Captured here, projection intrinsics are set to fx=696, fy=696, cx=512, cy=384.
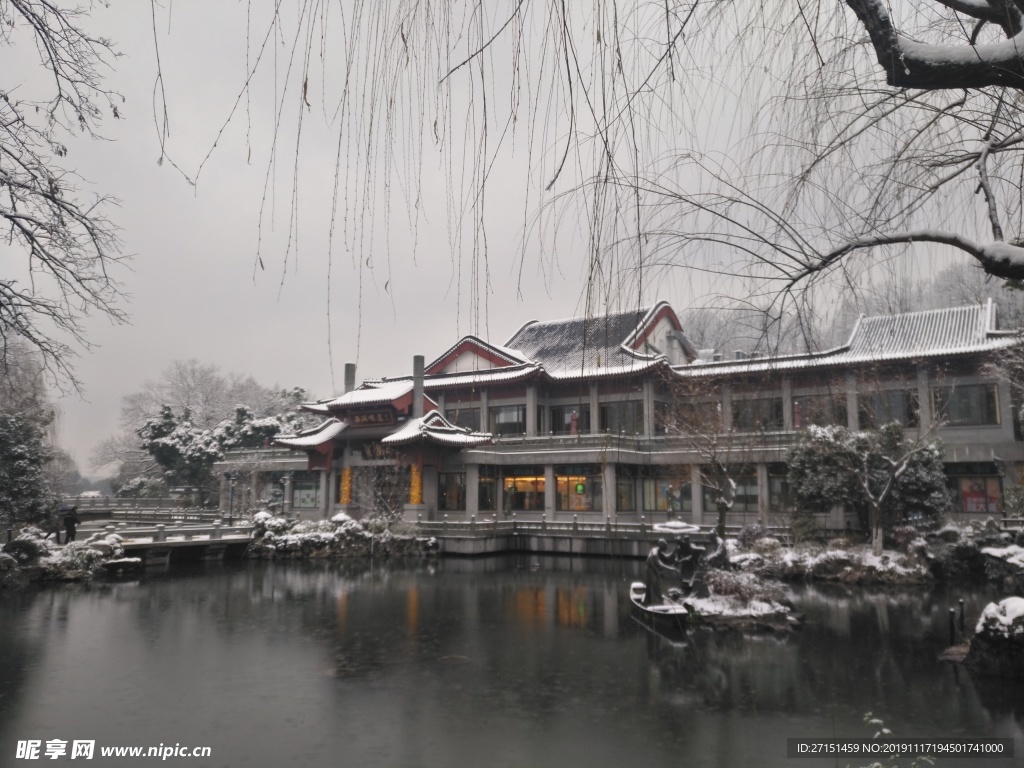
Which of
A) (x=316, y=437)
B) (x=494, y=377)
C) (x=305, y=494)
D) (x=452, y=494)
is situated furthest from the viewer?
(x=305, y=494)

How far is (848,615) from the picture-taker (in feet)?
38.7

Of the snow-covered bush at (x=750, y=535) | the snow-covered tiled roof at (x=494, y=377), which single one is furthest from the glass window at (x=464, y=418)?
the snow-covered bush at (x=750, y=535)

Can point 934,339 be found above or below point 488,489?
above

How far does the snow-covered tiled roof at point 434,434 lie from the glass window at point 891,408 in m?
11.9

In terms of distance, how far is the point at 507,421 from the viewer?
91.5 ft

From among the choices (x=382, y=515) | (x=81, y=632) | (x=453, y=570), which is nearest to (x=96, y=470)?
(x=382, y=515)

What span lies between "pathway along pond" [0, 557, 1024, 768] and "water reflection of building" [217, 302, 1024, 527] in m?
6.23

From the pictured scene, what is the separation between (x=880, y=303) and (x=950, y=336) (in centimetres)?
2062

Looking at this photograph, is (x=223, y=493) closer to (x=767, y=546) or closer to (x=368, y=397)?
(x=368, y=397)

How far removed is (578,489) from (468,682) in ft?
53.3

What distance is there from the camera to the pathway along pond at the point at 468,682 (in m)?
6.36

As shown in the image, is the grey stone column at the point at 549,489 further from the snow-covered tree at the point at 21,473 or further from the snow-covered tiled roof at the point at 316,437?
the snow-covered tree at the point at 21,473

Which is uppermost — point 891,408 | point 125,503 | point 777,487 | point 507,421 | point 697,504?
point 507,421

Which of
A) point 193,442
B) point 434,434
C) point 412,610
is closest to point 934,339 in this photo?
point 434,434
